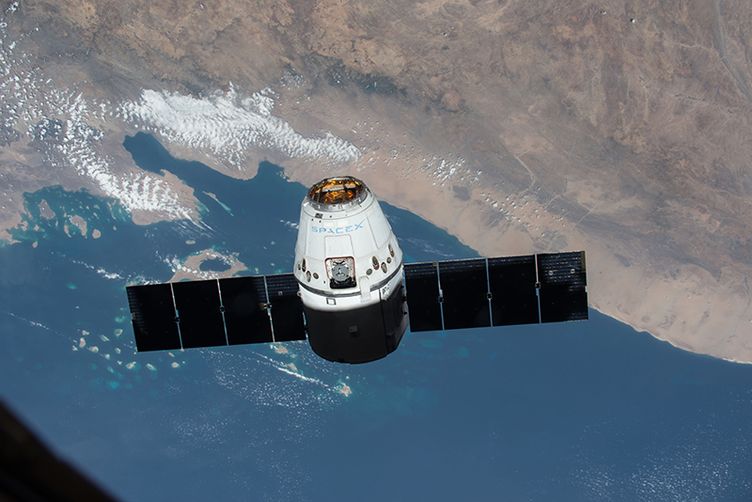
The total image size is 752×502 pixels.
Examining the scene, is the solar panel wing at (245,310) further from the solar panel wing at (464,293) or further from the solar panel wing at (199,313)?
the solar panel wing at (464,293)

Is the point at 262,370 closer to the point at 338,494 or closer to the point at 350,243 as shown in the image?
the point at 338,494

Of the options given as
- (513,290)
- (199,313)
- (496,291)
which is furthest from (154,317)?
(513,290)

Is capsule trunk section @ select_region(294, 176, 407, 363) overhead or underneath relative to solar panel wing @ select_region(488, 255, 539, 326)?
overhead

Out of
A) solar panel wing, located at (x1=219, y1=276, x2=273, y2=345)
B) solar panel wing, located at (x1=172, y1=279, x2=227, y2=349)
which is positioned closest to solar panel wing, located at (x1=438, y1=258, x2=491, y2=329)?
solar panel wing, located at (x1=219, y1=276, x2=273, y2=345)

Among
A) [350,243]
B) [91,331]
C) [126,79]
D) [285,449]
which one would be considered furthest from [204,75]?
[350,243]

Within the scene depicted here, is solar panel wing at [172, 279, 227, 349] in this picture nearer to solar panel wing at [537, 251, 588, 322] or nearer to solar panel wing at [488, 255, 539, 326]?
solar panel wing at [488, 255, 539, 326]

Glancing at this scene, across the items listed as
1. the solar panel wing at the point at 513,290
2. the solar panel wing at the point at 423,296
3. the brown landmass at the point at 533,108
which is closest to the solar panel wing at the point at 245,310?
the solar panel wing at the point at 423,296

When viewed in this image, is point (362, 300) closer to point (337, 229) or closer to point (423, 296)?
point (337, 229)
